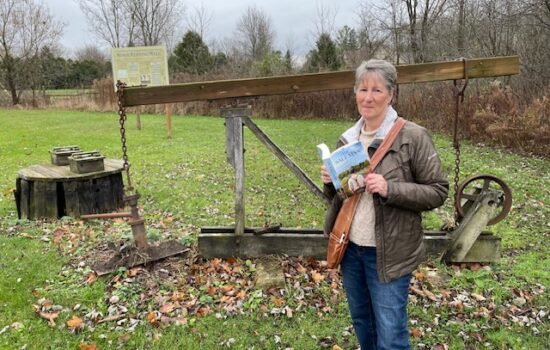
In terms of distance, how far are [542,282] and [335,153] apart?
3.54m

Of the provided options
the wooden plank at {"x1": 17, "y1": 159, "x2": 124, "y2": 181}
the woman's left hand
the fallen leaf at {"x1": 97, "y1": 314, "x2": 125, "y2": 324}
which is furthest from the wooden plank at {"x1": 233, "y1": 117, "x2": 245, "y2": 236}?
the wooden plank at {"x1": 17, "y1": 159, "x2": 124, "y2": 181}

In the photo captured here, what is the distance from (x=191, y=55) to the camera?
34469 mm

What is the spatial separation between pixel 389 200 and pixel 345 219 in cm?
35

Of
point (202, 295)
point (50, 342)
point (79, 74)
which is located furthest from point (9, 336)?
point (79, 74)

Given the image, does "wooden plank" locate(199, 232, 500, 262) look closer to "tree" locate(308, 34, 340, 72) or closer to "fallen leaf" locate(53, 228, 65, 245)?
"fallen leaf" locate(53, 228, 65, 245)

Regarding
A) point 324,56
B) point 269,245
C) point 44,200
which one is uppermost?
point 324,56

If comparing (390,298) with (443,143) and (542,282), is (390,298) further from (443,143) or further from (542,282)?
(443,143)

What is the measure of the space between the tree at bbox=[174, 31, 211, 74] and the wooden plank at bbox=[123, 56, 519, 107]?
31.2 metres

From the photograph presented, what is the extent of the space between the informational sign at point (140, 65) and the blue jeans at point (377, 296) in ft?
41.6

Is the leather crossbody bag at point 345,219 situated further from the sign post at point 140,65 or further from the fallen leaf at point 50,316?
the sign post at point 140,65

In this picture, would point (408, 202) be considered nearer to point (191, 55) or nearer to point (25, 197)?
point (25, 197)

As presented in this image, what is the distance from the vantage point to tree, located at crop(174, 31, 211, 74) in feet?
113

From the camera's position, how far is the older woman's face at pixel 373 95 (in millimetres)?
2264

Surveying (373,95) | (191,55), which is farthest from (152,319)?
(191,55)
